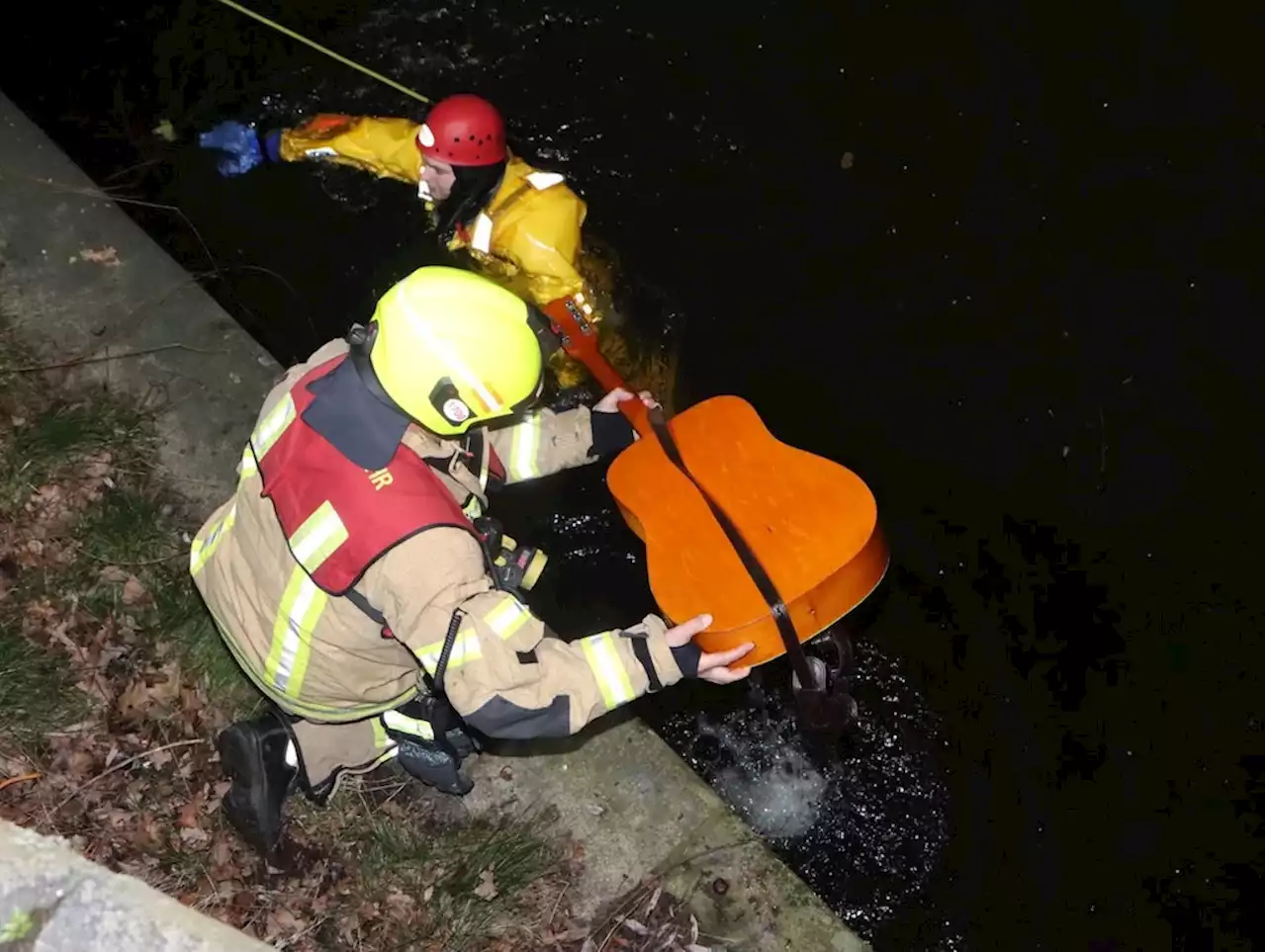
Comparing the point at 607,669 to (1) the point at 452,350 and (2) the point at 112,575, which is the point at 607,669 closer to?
(1) the point at 452,350

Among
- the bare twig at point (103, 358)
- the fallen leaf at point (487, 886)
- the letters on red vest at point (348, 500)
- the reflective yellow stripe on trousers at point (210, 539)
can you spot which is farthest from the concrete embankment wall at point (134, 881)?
the reflective yellow stripe on trousers at point (210, 539)

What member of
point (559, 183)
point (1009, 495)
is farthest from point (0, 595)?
point (1009, 495)

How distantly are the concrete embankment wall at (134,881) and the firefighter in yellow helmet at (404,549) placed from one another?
0.76 metres

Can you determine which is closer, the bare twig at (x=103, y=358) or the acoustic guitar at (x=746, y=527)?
the acoustic guitar at (x=746, y=527)

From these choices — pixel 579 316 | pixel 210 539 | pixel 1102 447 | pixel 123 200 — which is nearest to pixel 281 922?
pixel 210 539

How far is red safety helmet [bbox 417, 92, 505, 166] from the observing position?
4.54m

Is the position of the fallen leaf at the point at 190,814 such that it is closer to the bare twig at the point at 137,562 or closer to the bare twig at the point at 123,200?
the bare twig at the point at 137,562

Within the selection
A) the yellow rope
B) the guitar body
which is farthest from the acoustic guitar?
the yellow rope

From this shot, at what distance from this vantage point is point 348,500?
270 cm

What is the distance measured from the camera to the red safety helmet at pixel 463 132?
14.9ft

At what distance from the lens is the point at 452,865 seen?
3.61m

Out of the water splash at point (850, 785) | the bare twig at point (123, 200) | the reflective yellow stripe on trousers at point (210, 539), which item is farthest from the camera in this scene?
the bare twig at point (123, 200)

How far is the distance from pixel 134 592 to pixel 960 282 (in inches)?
157

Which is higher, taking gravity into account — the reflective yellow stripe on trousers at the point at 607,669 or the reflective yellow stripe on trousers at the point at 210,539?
the reflective yellow stripe on trousers at the point at 607,669
